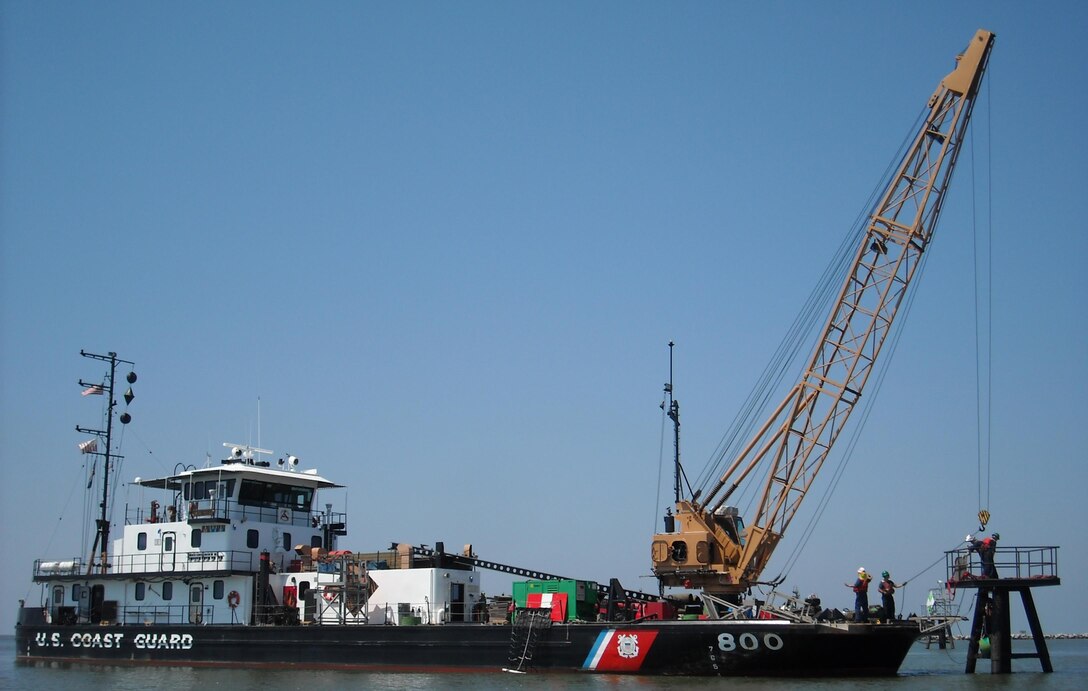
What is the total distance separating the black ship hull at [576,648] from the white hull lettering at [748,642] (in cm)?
2

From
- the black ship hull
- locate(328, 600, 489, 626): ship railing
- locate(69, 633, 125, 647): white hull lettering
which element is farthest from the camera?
locate(69, 633, 125, 647): white hull lettering

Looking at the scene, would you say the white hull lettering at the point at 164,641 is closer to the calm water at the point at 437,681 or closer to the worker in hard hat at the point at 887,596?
the calm water at the point at 437,681

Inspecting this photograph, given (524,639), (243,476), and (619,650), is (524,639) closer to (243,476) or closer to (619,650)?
(619,650)

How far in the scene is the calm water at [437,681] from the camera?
86.6 ft

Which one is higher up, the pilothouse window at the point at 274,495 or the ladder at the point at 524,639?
the pilothouse window at the point at 274,495

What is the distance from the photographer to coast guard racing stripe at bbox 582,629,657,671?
1114 inches

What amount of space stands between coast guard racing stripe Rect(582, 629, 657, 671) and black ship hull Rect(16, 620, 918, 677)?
0.02 meters

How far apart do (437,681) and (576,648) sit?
11.7 feet

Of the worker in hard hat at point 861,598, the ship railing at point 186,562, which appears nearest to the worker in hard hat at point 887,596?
the worker in hard hat at point 861,598

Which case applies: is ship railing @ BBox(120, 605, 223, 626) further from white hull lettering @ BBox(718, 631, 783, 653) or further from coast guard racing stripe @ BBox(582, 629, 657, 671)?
white hull lettering @ BBox(718, 631, 783, 653)

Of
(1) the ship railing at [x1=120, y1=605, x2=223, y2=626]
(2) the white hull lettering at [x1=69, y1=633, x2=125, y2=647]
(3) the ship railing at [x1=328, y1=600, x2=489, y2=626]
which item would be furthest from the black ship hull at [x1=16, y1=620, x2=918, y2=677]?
(2) the white hull lettering at [x1=69, y1=633, x2=125, y2=647]

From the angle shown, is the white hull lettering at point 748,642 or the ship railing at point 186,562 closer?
the white hull lettering at point 748,642

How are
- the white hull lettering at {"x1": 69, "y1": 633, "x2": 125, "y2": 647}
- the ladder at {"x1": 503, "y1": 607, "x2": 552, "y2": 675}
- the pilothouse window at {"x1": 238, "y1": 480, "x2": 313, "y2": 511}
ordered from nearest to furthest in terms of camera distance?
1. the ladder at {"x1": 503, "y1": 607, "x2": 552, "y2": 675}
2. the white hull lettering at {"x1": 69, "y1": 633, "x2": 125, "y2": 647}
3. the pilothouse window at {"x1": 238, "y1": 480, "x2": 313, "y2": 511}

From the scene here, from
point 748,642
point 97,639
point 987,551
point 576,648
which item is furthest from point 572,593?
point 97,639
